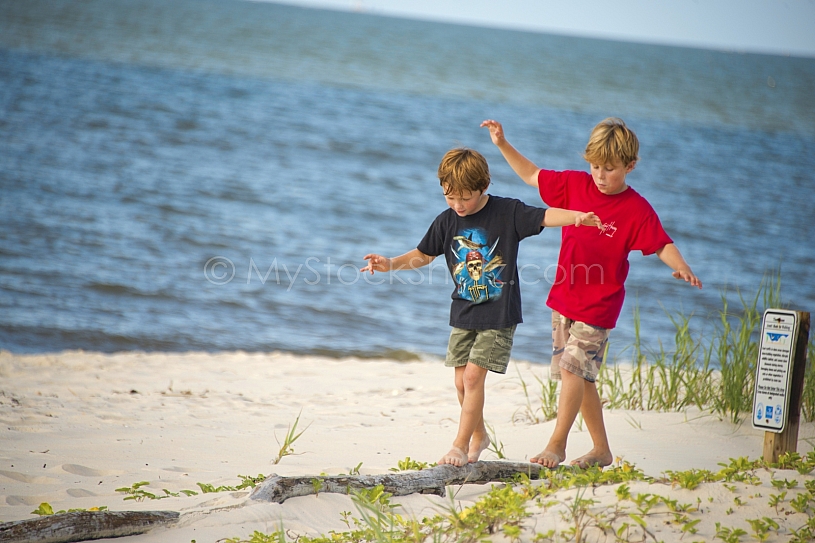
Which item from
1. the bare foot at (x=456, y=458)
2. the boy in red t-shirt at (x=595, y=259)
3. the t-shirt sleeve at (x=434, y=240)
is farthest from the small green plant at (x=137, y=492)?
the boy in red t-shirt at (x=595, y=259)

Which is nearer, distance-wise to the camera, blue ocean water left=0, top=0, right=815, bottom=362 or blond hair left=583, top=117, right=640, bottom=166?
blond hair left=583, top=117, right=640, bottom=166

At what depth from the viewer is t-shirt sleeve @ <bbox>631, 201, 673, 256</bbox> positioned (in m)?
2.97

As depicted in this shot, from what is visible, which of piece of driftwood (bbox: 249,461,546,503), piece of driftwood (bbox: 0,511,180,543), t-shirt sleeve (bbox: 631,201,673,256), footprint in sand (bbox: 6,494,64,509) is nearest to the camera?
piece of driftwood (bbox: 0,511,180,543)

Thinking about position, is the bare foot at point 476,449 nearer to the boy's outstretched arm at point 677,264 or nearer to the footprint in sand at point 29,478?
the boy's outstretched arm at point 677,264

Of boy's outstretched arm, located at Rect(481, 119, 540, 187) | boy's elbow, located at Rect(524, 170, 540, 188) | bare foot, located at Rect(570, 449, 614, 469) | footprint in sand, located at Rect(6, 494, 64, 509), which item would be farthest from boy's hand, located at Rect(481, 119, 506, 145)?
footprint in sand, located at Rect(6, 494, 64, 509)

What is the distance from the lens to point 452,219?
3.17 metres

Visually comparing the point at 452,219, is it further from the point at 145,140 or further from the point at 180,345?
the point at 145,140

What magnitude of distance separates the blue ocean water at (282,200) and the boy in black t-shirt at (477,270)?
237 cm

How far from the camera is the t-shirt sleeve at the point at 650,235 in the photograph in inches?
117

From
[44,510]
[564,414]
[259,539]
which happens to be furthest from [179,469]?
[564,414]

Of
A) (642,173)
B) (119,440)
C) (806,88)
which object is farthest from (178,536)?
(806,88)

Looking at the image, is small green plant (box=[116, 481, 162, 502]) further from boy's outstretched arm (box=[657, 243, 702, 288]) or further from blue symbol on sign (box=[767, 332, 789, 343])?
blue symbol on sign (box=[767, 332, 789, 343])

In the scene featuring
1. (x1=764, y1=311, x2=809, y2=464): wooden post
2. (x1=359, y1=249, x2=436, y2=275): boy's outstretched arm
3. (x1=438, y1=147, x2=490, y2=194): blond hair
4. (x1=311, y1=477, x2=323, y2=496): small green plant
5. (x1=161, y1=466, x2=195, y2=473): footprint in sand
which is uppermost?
(x1=438, y1=147, x2=490, y2=194): blond hair

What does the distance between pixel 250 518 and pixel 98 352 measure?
4.39 metres
